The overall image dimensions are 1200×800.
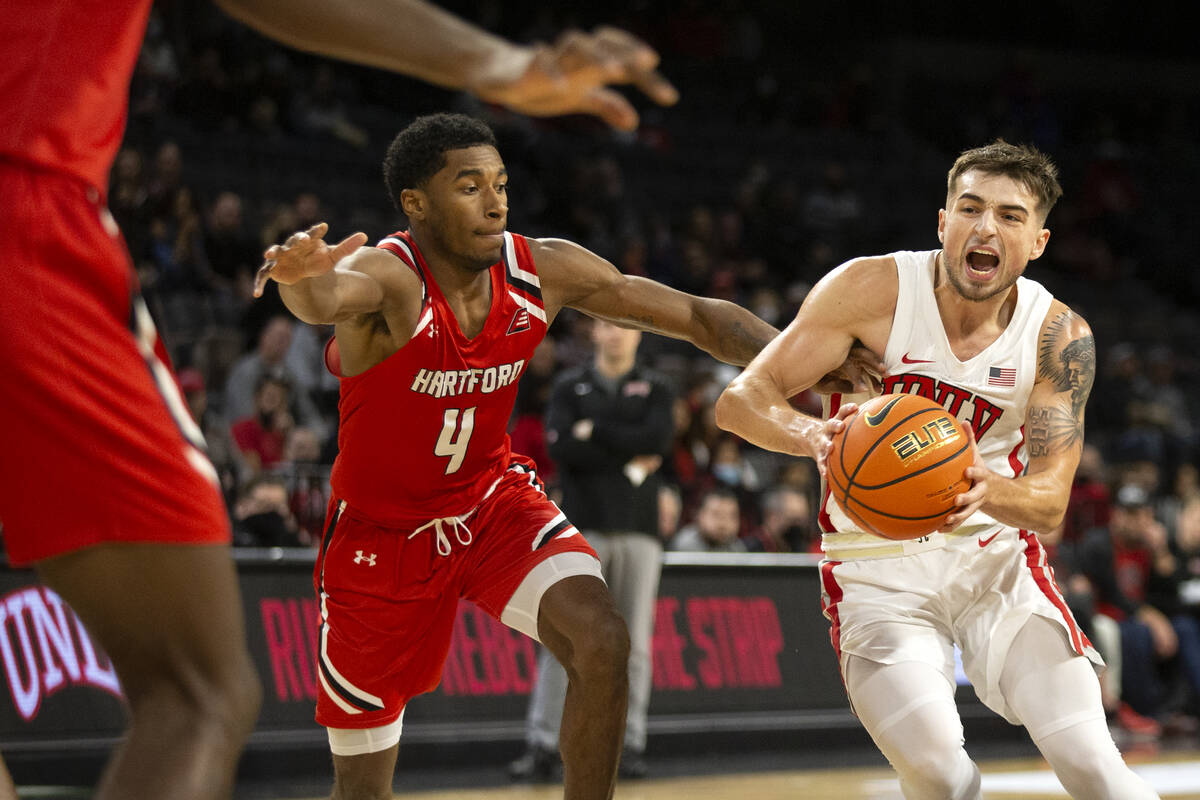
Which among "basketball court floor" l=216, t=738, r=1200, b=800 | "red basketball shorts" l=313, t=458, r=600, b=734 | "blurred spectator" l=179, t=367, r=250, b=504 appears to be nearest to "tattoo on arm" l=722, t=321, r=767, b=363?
"red basketball shorts" l=313, t=458, r=600, b=734

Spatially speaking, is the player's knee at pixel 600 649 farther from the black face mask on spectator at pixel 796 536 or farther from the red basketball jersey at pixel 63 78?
the black face mask on spectator at pixel 796 536

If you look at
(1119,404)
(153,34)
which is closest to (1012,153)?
(153,34)

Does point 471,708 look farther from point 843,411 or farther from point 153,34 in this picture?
point 153,34

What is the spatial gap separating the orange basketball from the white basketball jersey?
1.37 feet

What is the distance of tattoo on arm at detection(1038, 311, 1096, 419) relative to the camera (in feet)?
13.1

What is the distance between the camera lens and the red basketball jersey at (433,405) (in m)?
4.30

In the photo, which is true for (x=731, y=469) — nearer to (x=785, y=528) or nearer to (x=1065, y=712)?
(x=785, y=528)

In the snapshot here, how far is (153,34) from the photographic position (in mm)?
11312

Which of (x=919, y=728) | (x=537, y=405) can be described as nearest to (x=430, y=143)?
(x=919, y=728)

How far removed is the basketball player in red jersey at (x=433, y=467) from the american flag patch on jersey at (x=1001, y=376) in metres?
0.80

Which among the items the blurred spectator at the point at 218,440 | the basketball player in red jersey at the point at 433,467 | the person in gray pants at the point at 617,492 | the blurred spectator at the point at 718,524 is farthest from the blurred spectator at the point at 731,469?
the basketball player in red jersey at the point at 433,467

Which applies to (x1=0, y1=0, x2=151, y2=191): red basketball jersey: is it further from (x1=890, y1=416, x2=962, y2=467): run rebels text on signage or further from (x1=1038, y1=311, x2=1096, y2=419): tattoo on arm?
(x1=1038, y1=311, x2=1096, y2=419): tattoo on arm

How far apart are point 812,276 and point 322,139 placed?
17.0ft

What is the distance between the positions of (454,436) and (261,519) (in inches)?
137
